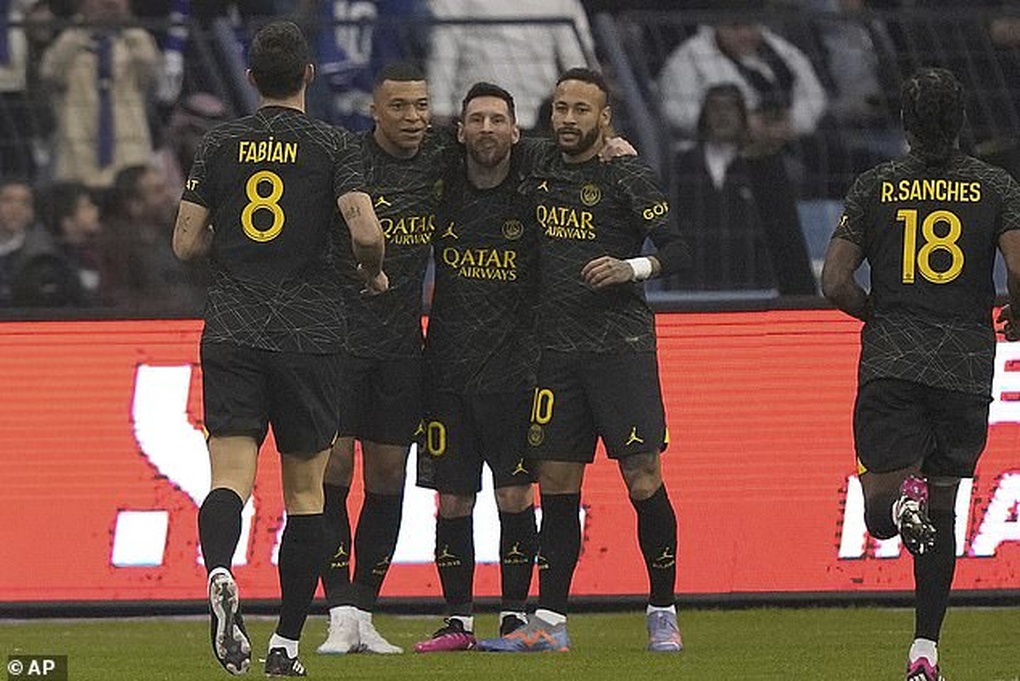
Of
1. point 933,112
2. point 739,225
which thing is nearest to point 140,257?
point 739,225

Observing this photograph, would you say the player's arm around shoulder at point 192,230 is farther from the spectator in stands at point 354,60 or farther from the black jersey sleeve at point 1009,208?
the spectator in stands at point 354,60

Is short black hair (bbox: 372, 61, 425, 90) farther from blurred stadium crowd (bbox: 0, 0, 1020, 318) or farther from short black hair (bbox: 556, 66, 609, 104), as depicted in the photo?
blurred stadium crowd (bbox: 0, 0, 1020, 318)

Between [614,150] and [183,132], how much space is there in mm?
4866

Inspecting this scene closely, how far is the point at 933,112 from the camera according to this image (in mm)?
8594

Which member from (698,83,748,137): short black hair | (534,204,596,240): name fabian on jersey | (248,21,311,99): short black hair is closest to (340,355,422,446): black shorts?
(534,204,596,240): name fabian on jersey

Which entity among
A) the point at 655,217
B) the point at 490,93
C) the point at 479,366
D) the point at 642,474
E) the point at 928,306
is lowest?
the point at 642,474

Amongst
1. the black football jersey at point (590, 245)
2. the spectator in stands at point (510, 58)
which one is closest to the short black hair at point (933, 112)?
the black football jersey at point (590, 245)

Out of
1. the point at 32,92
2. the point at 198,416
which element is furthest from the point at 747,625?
the point at 32,92

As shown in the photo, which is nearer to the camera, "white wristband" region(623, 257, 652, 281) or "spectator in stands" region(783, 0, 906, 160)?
"white wristband" region(623, 257, 652, 281)

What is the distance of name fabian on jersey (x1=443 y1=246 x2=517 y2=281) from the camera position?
1023 cm

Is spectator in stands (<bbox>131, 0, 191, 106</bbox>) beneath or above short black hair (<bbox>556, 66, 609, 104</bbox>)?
above

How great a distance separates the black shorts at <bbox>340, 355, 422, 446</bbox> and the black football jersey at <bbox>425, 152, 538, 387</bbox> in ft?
0.54

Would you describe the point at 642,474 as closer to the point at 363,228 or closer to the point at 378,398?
the point at 378,398
